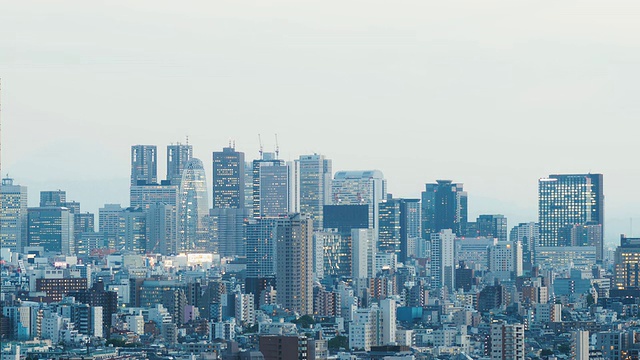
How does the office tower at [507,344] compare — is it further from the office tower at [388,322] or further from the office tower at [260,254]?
the office tower at [260,254]

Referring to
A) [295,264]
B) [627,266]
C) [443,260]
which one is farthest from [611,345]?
[443,260]

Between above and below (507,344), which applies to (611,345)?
below

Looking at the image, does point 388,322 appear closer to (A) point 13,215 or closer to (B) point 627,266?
(B) point 627,266

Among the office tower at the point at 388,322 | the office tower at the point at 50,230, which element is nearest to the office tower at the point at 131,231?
the office tower at the point at 50,230

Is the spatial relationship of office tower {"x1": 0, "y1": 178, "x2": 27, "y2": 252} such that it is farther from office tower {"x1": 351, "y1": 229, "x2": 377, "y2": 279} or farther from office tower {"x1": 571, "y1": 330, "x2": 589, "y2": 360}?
office tower {"x1": 571, "y1": 330, "x2": 589, "y2": 360}

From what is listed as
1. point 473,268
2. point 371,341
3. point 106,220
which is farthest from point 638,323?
point 106,220

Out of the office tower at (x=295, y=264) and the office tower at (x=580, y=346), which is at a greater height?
the office tower at (x=295, y=264)

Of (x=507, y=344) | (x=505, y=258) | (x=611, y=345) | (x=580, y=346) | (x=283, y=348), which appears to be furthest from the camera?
(x=505, y=258)
